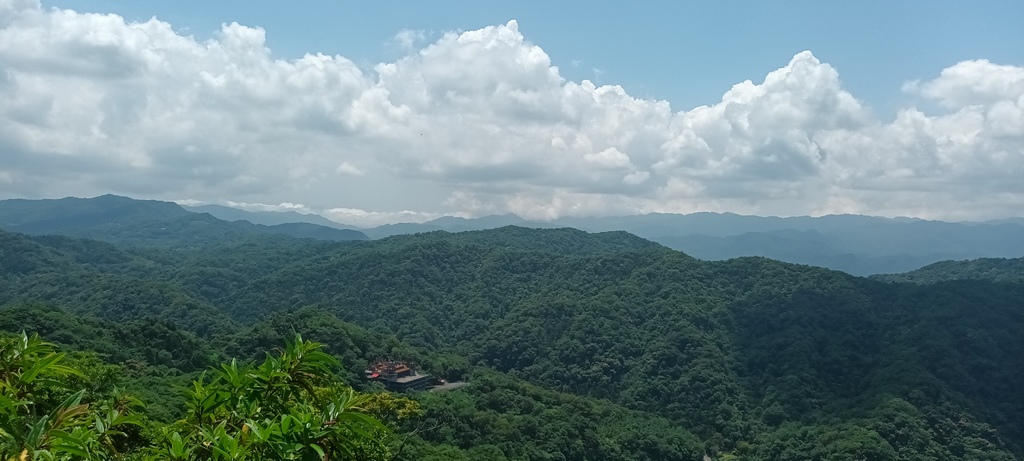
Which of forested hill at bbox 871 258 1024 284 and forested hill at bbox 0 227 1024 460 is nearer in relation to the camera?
forested hill at bbox 0 227 1024 460

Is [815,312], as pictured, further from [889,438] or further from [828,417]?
[889,438]

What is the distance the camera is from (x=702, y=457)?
49969mm

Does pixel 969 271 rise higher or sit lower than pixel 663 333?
higher

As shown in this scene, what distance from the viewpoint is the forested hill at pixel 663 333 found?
5119cm

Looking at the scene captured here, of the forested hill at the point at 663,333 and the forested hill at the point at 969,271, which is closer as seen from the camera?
the forested hill at the point at 663,333

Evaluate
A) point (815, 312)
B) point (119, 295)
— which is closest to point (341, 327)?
point (119, 295)

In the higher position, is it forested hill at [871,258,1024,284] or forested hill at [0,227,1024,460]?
forested hill at [871,258,1024,284]

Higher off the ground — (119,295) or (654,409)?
(119,295)

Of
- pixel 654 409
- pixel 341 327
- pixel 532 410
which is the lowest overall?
pixel 654 409

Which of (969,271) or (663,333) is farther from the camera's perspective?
→ (969,271)

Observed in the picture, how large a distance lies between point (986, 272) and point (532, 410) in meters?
91.5

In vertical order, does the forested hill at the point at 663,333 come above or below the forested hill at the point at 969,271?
below

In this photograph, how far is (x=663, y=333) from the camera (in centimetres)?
7569

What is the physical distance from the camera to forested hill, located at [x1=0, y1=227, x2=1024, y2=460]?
51.2m
